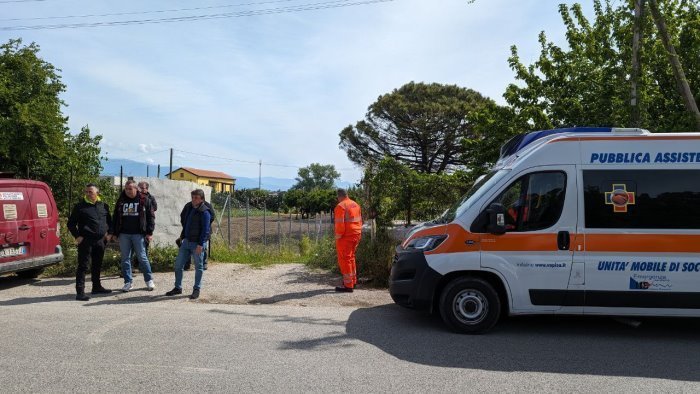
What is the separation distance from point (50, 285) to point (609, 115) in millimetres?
11900

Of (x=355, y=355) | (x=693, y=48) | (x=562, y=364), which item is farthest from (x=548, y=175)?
(x=693, y=48)

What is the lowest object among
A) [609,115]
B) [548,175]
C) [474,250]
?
[474,250]

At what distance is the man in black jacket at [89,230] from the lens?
776 centimetres

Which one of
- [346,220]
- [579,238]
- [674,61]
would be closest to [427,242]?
[579,238]

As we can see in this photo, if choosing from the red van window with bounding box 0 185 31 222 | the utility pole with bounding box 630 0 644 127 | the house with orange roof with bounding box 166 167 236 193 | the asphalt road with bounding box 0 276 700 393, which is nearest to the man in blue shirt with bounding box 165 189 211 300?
the asphalt road with bounding box 0 276 700 393

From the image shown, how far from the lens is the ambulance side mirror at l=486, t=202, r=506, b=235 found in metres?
5.66

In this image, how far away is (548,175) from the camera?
18.9 ft

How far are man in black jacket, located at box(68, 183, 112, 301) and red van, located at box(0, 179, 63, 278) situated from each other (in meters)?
1.19

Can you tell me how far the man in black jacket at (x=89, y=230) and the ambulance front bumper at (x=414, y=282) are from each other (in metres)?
4.80

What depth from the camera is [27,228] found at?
849 cm

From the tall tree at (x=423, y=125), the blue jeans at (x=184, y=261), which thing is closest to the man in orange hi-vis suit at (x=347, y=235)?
the blue jeans at (x=184, y=261)

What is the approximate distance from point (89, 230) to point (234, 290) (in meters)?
2.43

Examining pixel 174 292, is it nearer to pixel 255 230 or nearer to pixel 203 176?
pixel 255 230

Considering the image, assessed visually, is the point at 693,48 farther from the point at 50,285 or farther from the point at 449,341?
the point at 50,285
